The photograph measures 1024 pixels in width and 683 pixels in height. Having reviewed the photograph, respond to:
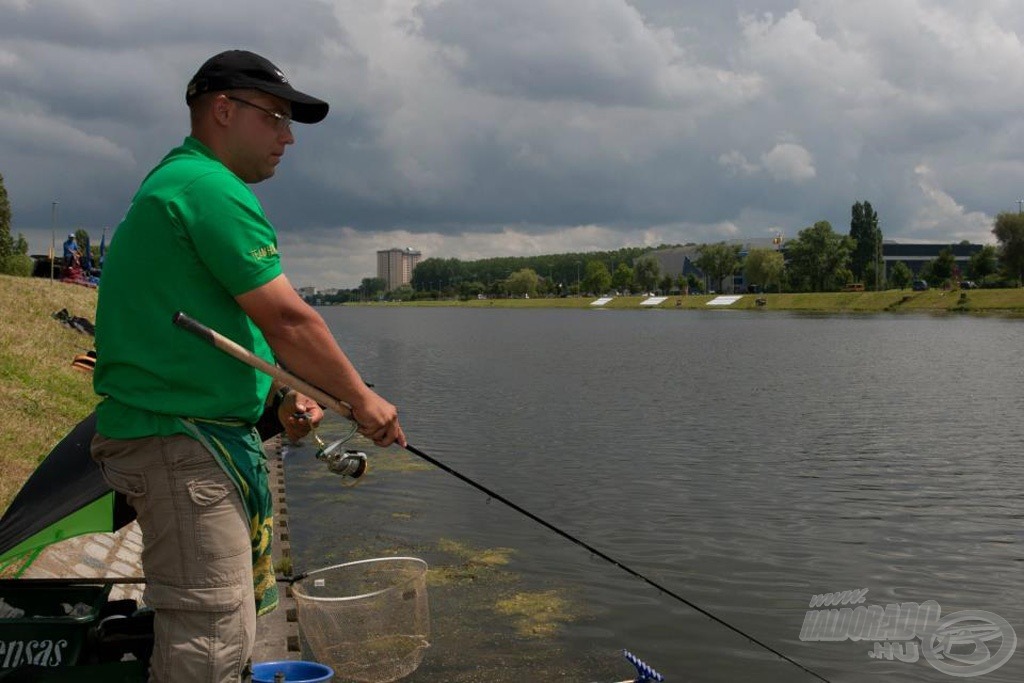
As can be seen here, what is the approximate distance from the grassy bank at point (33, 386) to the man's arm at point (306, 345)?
6.32 metres

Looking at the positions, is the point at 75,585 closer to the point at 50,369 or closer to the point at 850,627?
Answer: the point at 850,627

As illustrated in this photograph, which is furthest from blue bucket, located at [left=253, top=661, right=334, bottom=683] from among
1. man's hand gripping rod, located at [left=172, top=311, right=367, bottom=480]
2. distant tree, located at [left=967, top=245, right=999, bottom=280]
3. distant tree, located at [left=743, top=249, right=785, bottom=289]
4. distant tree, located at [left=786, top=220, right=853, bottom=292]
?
distant tree, located at [left=743, top=249, right=785, bottom=289]

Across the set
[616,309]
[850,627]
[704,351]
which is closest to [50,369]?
[850,627]

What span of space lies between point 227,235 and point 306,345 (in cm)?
47

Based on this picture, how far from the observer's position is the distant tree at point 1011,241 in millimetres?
124062

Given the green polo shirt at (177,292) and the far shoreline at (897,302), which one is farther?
the far shoreline at (897,302)

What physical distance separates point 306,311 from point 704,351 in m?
53.3

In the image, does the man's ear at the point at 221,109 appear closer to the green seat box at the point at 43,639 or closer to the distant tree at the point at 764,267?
the green seat box at the point at 43,639

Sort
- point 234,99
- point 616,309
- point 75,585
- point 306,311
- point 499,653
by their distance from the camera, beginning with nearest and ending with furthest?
point 306,311 → point 234,99 → point 75,585 → point 499,653 → point 616,309

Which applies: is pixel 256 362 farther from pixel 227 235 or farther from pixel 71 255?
pixel 71 255

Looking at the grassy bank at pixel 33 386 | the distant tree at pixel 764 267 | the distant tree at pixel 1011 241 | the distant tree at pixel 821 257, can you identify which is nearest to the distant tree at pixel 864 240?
the distant tree at pixel 821 257

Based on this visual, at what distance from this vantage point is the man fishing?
3555 millimetres

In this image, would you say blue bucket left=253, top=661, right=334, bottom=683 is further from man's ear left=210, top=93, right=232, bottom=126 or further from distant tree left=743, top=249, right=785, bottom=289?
distant tree left=743, top=249, right=785, bottom=289

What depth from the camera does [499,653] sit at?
8.96 meters
